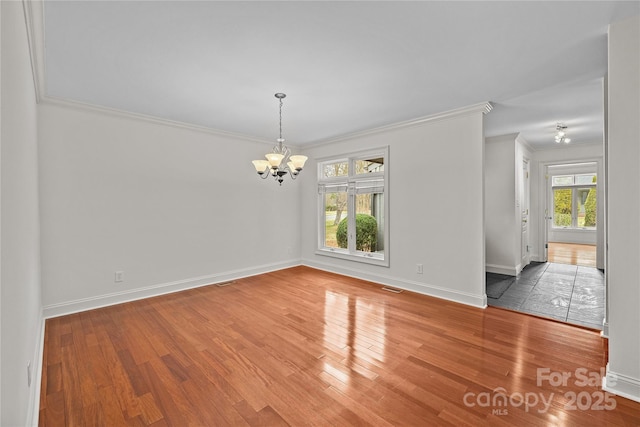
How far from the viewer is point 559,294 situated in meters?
4.14

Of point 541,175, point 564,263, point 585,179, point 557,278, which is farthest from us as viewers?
point 585,179

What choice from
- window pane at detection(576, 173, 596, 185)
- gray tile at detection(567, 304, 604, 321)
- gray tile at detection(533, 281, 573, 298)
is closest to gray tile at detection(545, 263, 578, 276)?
gray tile at detection(533, 281, 573, 298)

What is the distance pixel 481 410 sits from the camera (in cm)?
185

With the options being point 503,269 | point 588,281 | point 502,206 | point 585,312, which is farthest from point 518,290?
point 502,206

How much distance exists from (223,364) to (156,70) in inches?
109

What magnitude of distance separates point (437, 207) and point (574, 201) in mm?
7648

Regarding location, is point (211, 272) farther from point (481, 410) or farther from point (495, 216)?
point (495, 216)

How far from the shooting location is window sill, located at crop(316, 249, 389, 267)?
479 cm

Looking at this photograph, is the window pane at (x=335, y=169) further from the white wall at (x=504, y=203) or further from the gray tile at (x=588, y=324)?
the gray tile at (x=588, y=324)

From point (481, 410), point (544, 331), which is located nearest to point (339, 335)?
point (481, 410)

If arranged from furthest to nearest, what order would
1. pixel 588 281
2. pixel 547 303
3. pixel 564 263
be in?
1. pixel 564 263
2. pixel 588 281
3. pixel 547 303

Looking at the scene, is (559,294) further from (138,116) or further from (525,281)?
(138,116)

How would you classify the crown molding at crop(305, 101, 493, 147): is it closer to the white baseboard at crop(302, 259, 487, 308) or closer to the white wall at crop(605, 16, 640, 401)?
the white wall at crop(605, 16, 640, 401)

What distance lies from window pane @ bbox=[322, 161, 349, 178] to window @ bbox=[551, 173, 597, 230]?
7.24 meters
